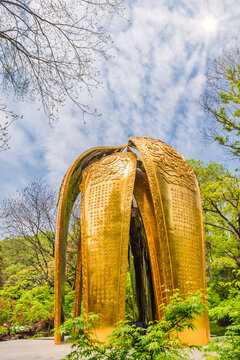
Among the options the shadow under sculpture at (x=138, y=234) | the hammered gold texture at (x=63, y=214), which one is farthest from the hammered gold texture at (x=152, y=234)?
the hammered gold texture at (x=63, y=214)

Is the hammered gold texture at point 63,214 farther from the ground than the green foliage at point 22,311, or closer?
farther from the ground

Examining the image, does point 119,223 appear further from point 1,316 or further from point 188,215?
point 1,316

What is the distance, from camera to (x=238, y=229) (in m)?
11.0

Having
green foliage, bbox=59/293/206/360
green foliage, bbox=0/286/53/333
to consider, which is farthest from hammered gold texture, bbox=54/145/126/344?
green foliage, bbox=0/286/53/333

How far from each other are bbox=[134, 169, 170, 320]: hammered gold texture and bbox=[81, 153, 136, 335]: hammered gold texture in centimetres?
40

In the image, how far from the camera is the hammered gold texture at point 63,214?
188 inches

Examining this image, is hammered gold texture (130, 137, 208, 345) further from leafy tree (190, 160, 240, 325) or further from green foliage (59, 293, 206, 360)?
leafy tree (190, 160, 240, 325)

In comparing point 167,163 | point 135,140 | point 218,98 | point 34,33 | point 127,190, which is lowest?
point 127,190

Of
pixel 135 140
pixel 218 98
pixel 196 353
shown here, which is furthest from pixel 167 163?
pixel 218 98

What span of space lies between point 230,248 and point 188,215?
8.12 metres

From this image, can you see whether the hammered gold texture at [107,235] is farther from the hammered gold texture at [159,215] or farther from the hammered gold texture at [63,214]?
the hammered gold texture at [63,214]

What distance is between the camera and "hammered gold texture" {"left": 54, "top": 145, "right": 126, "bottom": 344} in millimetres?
4777

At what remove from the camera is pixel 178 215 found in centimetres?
Answer: 401

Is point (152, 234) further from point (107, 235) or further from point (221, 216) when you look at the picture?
point (221, 216)
